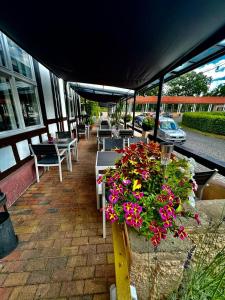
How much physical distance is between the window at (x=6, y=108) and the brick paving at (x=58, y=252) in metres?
1.24

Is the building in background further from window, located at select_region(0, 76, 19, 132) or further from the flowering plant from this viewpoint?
the flowering plant

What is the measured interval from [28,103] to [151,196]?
132 inches

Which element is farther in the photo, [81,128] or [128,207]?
[81,128]

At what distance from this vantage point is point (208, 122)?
9.99 meters

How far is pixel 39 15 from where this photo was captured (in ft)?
4.06

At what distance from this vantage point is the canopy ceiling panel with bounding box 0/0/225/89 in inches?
41.4

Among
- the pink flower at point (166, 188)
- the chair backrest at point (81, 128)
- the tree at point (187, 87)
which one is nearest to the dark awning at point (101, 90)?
the chair backrest at point (81, 128)

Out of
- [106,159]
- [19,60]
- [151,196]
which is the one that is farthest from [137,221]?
[19,60]

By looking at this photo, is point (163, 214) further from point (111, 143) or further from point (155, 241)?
point (111, 143)

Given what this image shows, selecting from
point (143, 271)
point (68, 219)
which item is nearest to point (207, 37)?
point (143, 271)

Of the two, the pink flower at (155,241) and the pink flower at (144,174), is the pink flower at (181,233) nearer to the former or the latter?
the pink flower at (155,241)

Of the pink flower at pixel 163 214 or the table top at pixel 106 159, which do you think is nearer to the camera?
the pink flower at pixel 163 214

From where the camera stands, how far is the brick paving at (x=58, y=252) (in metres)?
1.14

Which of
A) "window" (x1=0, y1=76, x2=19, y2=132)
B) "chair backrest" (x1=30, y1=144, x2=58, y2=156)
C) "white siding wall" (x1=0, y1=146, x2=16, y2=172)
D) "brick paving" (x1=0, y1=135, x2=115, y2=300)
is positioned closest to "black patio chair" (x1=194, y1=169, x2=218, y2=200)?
"brick paving" (x1=0, y1=135, x2=115, y2=300)
